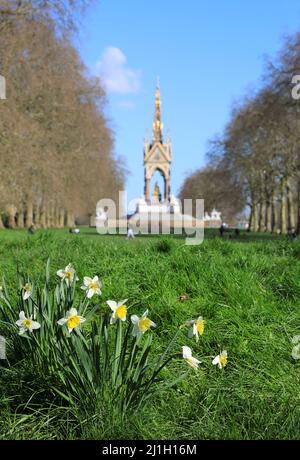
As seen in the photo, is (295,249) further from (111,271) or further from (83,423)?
(83,423)

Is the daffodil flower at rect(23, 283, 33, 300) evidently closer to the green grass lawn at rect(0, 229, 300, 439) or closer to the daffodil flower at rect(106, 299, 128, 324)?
the green grass lawn at rect(0, 229, 300, 439)

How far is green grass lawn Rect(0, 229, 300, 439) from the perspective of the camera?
295 centimetres

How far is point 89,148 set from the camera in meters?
42.7

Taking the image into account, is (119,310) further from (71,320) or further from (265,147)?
(265,147)

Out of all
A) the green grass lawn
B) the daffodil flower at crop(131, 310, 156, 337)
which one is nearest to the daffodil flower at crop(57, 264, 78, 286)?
the green grass lawn

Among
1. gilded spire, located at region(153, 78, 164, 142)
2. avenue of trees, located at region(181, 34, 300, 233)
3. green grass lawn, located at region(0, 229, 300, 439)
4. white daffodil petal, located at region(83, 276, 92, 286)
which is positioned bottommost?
green grass lawn, located at region(0, 229, 300, 439)

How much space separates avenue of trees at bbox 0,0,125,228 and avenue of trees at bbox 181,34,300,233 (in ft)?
33.0

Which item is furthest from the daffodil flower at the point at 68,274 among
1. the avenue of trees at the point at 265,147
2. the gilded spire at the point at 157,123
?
the gilded spire at the point at 157,123

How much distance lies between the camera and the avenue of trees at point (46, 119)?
A: 25188mm

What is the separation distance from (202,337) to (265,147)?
1373 inches

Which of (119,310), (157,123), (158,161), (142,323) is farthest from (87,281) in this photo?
(157,123)

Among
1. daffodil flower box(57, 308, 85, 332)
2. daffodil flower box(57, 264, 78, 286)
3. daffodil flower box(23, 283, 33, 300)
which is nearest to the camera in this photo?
daffodil flower box(57, 308, 85, 332)

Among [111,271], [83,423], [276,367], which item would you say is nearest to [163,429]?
[83,423]

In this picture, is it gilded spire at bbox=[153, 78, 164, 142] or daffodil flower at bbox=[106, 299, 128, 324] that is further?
gilded spire at bbox=[153, 78, 164, 142]
